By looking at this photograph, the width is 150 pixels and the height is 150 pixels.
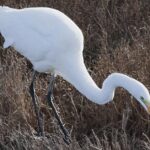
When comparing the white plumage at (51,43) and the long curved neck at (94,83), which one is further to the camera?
the white plumage at (51,43)

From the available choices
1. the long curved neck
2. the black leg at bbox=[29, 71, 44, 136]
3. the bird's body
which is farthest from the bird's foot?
the bird's body

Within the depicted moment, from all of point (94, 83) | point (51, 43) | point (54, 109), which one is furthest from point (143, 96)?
point (54, 109)

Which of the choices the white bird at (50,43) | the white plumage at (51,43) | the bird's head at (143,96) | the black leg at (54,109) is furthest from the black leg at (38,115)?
the bird's head at (143,96)

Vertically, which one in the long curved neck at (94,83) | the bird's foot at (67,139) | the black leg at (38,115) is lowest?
the bird's foot at (67,139)

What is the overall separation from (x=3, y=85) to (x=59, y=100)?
1.47ft

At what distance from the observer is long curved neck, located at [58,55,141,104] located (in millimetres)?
3639

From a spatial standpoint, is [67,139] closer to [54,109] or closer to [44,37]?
[54,109]

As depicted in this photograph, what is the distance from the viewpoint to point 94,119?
444 centimetres

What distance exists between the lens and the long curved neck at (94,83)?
3639 mm

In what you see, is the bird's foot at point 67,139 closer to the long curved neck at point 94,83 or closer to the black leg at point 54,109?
the black leg at point 54,109

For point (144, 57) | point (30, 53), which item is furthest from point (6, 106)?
point (144, 57)

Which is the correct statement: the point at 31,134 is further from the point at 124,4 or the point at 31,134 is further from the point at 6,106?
the point at 124,4

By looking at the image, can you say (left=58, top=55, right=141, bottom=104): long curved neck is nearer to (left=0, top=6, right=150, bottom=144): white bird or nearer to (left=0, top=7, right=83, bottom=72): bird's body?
(left=0, top=6, right=150, bottom=144): white bird

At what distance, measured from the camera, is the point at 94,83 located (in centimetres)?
410
